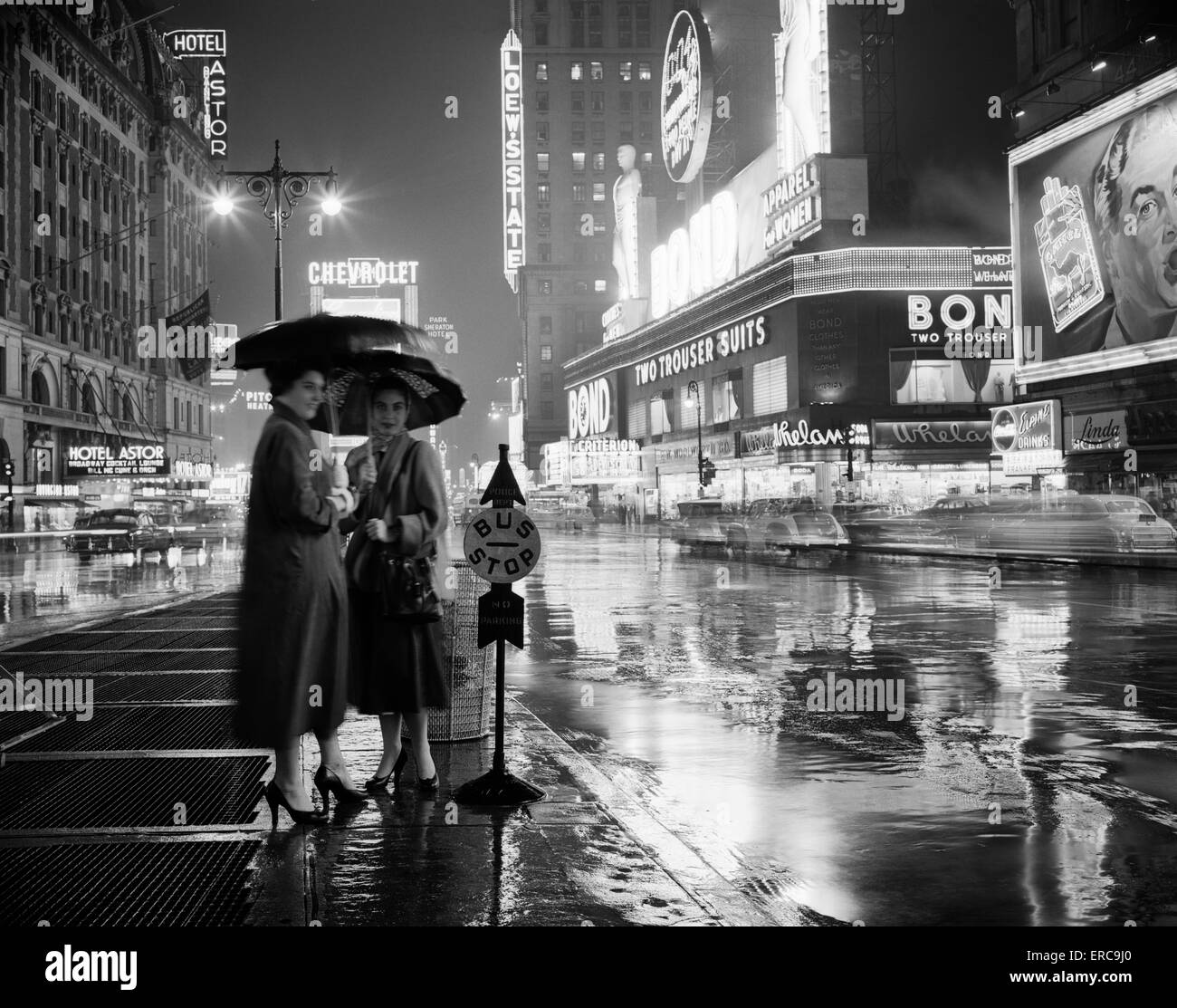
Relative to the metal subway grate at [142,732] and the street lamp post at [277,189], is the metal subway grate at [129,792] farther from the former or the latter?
the street lamp post at [277,189]

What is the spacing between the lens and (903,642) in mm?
15539

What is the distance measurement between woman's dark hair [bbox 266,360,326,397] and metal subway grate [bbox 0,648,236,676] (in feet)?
21.5

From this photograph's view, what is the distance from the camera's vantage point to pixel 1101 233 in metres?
45.2

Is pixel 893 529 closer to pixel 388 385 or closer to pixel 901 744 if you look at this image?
pixel 901 744

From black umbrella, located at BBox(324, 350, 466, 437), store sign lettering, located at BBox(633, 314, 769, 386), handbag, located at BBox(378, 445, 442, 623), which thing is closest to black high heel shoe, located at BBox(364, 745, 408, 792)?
handbag, located at BBox(378, 445, 442, 623)

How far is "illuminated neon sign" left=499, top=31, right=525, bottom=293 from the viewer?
145125 millimetres

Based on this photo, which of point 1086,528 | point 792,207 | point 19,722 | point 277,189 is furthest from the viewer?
point 792,207

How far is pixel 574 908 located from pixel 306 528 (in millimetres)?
2381

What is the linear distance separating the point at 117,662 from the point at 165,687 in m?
2.21

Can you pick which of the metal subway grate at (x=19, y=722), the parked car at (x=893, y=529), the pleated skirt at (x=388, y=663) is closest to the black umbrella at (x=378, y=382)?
the pleated skirt at (x=388, y=663)

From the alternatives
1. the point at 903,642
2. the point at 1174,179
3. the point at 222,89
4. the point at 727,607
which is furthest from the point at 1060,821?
the point at 222,89

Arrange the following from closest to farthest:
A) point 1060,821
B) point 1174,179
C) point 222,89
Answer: point 1060,821 < point 1174,179 < point 222,89

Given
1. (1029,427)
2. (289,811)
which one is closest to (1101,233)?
(1029,427)

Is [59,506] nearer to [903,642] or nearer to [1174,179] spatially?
[1174,179]
